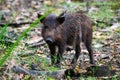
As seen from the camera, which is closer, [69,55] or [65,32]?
[65,32]

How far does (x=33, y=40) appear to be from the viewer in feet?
36.2

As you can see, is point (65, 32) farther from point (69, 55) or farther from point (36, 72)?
point (36, 72)

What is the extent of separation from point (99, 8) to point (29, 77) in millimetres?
9069

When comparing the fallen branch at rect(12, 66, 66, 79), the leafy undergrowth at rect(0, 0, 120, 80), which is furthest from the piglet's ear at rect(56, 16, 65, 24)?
the fallen branch at rect(12, 66, 66, 79)

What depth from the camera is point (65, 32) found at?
29.8 feet

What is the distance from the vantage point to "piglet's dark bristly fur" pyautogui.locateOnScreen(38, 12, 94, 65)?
850 centimetres

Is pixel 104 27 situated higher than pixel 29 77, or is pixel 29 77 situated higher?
pixel 29 77

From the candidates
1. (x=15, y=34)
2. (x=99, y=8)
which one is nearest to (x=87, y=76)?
(x=15, y=34)

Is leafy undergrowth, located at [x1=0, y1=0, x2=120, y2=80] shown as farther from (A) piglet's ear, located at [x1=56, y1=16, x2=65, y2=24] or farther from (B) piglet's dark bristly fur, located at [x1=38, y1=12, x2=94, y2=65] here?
(A) piglet's ear, located at [x1=56, y1=16, x2=65, y2=24]

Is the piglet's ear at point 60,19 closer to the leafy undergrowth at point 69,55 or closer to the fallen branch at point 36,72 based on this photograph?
the leafy undergrowth at point 69,55

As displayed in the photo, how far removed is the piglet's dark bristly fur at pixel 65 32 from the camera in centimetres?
850

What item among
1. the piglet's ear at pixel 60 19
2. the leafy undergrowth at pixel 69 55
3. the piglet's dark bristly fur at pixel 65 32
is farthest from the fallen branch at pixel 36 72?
the piglet's ear at pixel 60 19

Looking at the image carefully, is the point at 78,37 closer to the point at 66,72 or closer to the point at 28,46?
the point at 28,46

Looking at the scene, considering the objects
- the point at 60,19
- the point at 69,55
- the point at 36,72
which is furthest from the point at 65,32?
the point at 36,72
